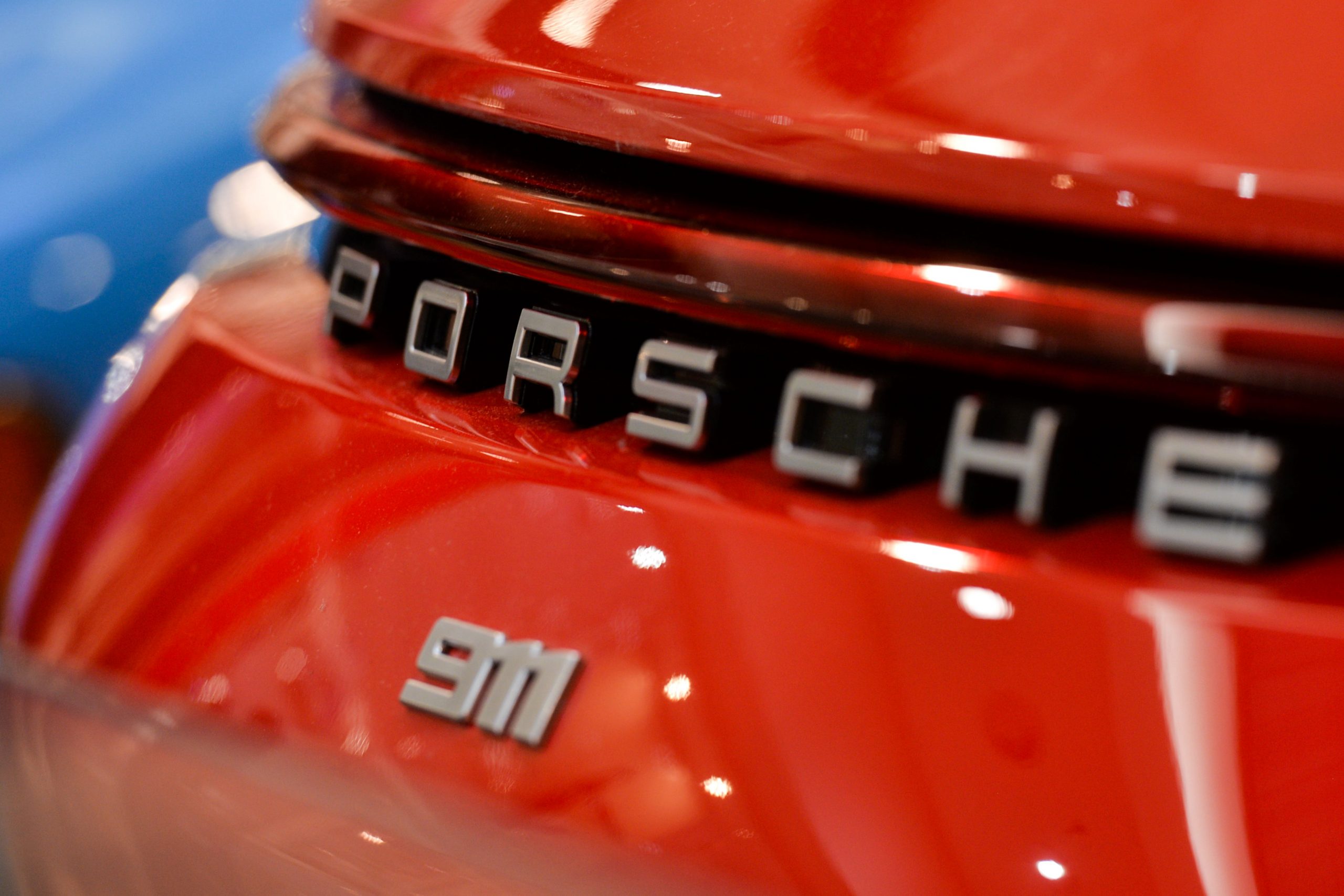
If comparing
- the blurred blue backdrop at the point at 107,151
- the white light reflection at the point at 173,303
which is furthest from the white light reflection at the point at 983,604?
the blurred blue backdrop at the point at 107,151

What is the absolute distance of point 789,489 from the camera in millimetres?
655

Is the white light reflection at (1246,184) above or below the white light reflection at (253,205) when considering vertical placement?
above

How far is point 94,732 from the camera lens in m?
0.86

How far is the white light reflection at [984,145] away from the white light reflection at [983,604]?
176mm

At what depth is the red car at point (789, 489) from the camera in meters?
0.54

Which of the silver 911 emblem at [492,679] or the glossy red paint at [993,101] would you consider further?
the silver 911 emblem at [492,679]

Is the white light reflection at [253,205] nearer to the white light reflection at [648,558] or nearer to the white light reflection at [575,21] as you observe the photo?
the white light reflection at [575,21]

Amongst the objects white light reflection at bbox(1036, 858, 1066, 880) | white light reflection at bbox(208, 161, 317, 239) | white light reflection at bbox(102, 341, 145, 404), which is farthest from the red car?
white light reflection at bbox(208, 161, 317, 239)

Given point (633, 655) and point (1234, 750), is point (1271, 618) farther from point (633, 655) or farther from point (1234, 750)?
point (633, 655)

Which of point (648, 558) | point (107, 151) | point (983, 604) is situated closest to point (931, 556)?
point (983, 604)

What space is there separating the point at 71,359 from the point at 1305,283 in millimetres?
1609

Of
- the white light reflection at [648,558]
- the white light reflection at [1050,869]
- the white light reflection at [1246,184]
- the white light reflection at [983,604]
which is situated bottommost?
the white light reflection at [1050,869]

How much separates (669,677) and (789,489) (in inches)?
4.1

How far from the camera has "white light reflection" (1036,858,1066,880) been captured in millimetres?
548
